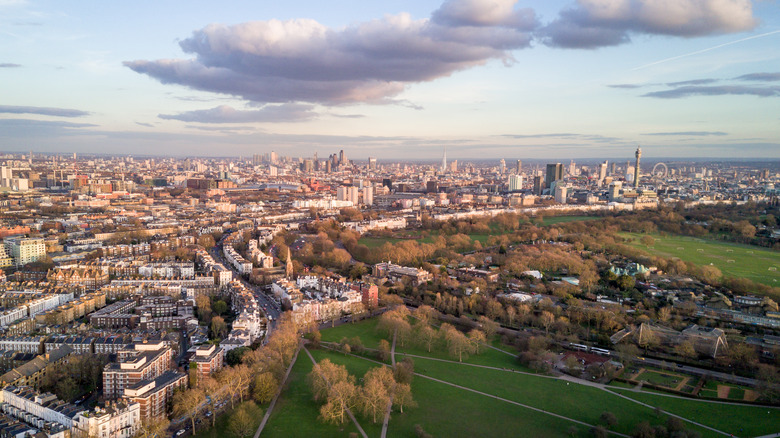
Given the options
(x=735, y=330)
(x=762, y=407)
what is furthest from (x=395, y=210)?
(x=762, y=407)

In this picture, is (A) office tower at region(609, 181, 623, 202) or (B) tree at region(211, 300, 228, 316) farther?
(A) office tower at region(609, 181, 623, 202)

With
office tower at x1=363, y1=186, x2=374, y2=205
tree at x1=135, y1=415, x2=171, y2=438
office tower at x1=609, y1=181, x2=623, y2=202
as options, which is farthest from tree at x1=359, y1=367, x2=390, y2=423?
office tower at x1=609, y1=181, x2=623, y2=202

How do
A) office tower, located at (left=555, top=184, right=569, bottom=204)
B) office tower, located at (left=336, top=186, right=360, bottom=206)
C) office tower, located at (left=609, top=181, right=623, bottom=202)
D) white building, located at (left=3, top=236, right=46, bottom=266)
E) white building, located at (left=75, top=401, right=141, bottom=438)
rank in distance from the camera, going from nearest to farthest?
1. white building, located at (left=75, top=401, right=141, bottom=438)
2. white building, located at (left=3, top=236, right=46, bottom=266)
3. office tower, located at (left=609, top=181, right=623, bottom=202)
4. office tower, located at (left=336, top=186, right=360, bottom=206)
5. office tower, located at (left=555, top=184, right=569, bottom=204)

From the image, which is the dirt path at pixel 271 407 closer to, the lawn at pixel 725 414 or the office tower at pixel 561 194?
the lawn at pixel 725 414

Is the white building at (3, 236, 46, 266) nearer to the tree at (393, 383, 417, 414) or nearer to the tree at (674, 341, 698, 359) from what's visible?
the tree at (393, 383, 417, 414)

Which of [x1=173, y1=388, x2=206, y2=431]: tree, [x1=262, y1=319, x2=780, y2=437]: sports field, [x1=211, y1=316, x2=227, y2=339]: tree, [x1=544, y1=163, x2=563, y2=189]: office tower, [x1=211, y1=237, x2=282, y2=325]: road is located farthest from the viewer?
[x1=544, y1=163, x2=563, y2=189]: office tower

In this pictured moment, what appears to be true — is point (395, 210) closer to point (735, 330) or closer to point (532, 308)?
point (532, 308)
